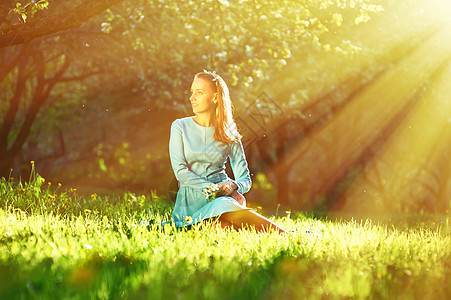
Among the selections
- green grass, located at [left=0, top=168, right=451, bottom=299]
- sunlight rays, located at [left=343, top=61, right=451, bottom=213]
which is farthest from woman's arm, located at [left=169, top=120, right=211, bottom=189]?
sunlight rays, located at [left=343, top=61, right=451, bottom=213]

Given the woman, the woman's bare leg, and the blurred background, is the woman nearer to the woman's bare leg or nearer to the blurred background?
the woman's bare leg

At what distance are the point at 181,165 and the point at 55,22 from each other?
280 cm

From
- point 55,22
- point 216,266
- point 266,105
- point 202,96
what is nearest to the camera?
point 216,266

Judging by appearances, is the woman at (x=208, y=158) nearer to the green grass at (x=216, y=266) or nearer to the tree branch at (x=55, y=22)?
the green grass at (x=216, y=266)

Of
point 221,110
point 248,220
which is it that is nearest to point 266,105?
point 221,110

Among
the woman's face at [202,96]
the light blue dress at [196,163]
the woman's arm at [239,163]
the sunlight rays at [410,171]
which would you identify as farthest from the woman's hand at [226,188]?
the sunlight rays at [410,171]

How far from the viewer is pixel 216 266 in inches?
159

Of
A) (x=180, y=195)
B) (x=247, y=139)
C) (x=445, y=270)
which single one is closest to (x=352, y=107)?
(x=247, y=139)

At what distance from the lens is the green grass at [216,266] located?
142 inches

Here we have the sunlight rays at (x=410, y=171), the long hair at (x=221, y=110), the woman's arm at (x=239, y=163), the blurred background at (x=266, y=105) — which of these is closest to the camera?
the long hair at (x=221, y=110)

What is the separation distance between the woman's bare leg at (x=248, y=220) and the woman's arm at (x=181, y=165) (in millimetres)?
403

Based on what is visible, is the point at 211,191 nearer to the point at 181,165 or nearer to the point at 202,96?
the point at 181,165

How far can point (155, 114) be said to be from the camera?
13531 mm

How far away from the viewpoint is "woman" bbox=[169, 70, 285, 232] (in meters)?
5.44
